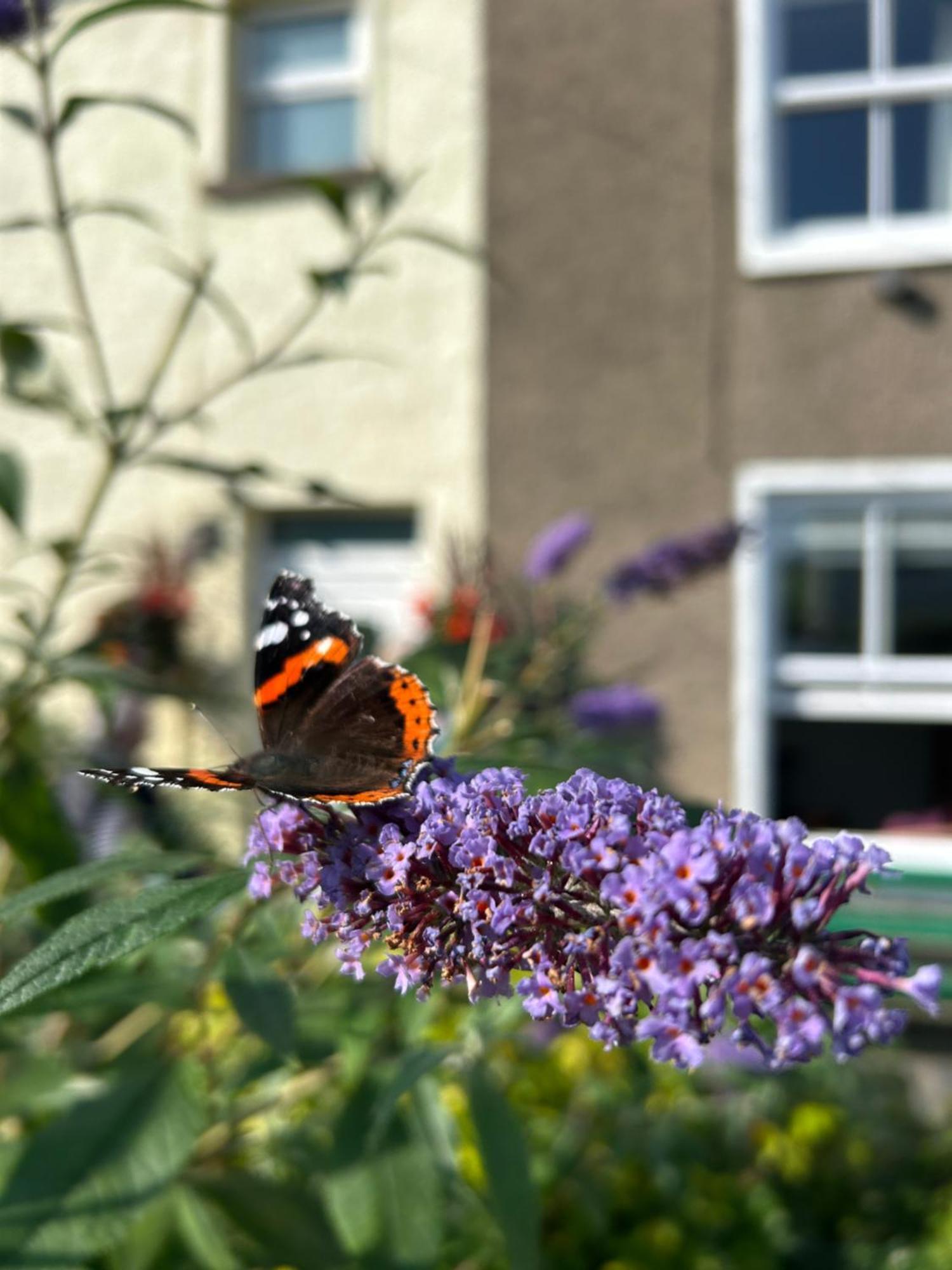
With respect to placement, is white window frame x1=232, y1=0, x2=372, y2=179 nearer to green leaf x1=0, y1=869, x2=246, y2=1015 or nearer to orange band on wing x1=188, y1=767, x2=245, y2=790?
orange band on wing x1=188, y1=767, x2=245, y2=790

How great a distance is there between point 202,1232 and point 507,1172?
1.15 feet

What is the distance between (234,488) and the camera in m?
1.95

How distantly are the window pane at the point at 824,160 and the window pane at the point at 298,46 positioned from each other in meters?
2.01

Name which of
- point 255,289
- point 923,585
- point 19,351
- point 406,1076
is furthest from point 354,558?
point 406,1076

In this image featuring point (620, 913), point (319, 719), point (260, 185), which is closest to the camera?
point (620, 913)

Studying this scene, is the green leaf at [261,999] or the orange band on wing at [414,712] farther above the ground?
the orange band on wing at [414,712]

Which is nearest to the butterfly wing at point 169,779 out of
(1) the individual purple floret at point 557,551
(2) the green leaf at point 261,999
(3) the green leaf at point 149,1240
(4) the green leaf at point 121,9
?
(2) the green leaf at point 261,999

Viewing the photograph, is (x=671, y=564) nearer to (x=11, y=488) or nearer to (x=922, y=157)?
(x=11, y=488)

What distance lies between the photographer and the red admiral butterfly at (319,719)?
1015mm

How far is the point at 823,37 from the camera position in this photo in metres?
4.72

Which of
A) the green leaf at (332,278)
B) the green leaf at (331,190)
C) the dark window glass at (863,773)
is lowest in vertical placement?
the dark window glass at (863,773)

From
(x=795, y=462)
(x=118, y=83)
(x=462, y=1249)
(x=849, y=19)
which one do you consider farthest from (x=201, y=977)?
(x=118, y=83)

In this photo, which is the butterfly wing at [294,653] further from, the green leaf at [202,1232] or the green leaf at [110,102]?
the green leaf at [110,102]

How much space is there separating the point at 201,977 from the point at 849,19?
15.1 feet
